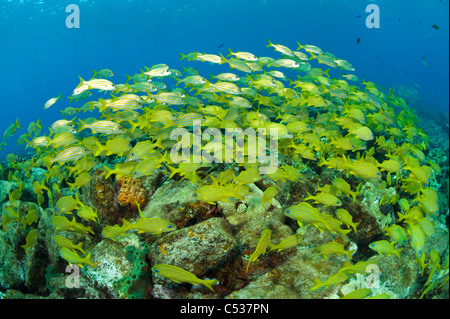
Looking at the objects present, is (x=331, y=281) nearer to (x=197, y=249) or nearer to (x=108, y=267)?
(x=197, y=249)

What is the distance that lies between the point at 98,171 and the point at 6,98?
118 meters

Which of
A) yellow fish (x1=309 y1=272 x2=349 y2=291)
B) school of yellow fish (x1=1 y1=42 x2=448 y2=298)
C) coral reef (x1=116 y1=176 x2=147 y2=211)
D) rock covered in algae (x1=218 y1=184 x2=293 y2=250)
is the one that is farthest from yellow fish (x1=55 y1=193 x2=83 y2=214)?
yellow fish (x1=309 y1=272 x2=349 y2=291)

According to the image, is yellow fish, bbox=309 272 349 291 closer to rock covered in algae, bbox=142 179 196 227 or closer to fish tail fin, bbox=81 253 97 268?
rock covered in algae, bbox=142 179 196 227

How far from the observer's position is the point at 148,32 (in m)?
56.5

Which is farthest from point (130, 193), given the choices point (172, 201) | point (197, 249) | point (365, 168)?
point (365, 168)

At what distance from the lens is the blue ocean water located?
3778cm

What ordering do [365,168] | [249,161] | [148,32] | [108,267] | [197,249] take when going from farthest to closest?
[148,32] → [249,161] → [365,168] → [108,267] → [197,249]

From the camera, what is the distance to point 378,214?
4875mm

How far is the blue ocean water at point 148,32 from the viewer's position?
37781mm

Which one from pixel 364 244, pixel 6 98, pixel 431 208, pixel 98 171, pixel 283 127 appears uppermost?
pixel 6 98

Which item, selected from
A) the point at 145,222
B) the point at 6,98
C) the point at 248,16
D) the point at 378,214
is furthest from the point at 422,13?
the point at 6,98

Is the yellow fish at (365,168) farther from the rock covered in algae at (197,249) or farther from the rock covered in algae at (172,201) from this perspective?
the rock covered in algae at (172,201)

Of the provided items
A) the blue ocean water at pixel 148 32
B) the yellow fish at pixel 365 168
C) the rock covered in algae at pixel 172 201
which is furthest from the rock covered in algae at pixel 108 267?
the blue ocean water at pixel 148 32

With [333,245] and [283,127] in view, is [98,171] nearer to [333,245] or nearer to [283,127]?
[283,127]
